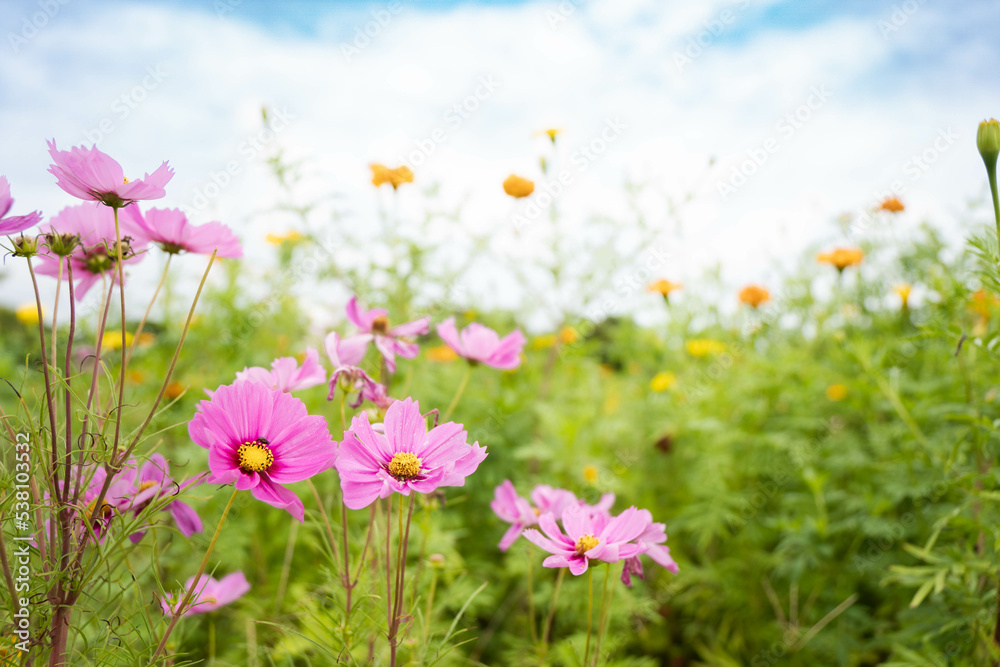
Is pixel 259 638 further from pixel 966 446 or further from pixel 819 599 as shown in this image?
pixel 966 446

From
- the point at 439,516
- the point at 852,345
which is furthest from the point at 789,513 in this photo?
the point at 439,516

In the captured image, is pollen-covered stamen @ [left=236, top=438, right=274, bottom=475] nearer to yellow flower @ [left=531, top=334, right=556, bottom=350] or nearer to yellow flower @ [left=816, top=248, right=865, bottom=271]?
yellow flower @ [left=531, top=334, right=556, bottom=350]

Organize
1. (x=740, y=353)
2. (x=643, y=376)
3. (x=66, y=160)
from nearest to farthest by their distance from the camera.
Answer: (x=66, y=160) → (x=740, y=353) → (x=643, y=376)

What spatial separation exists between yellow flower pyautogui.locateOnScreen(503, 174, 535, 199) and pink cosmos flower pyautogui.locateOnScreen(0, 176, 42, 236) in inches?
50.8

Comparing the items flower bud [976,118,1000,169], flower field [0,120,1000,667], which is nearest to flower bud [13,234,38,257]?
flower field [0,120,1000,667]

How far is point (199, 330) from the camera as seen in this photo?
2264 mm

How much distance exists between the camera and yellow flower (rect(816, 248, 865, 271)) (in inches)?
91.7

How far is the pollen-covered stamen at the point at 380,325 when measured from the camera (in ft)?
3.11

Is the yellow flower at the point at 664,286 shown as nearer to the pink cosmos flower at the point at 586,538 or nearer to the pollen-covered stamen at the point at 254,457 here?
the pink cosmos flower at the point at 586,538

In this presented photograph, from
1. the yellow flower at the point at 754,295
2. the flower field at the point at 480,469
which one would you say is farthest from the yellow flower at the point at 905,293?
the yellow flower at the point at 754,295

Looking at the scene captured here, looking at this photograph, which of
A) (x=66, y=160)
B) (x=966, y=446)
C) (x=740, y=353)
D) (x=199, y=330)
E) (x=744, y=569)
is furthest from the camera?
(x=740, y=353)

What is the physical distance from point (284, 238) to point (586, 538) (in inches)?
81.0

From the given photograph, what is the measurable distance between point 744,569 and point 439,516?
102cm

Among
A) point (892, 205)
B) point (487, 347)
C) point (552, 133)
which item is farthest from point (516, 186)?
point (892, 205)
